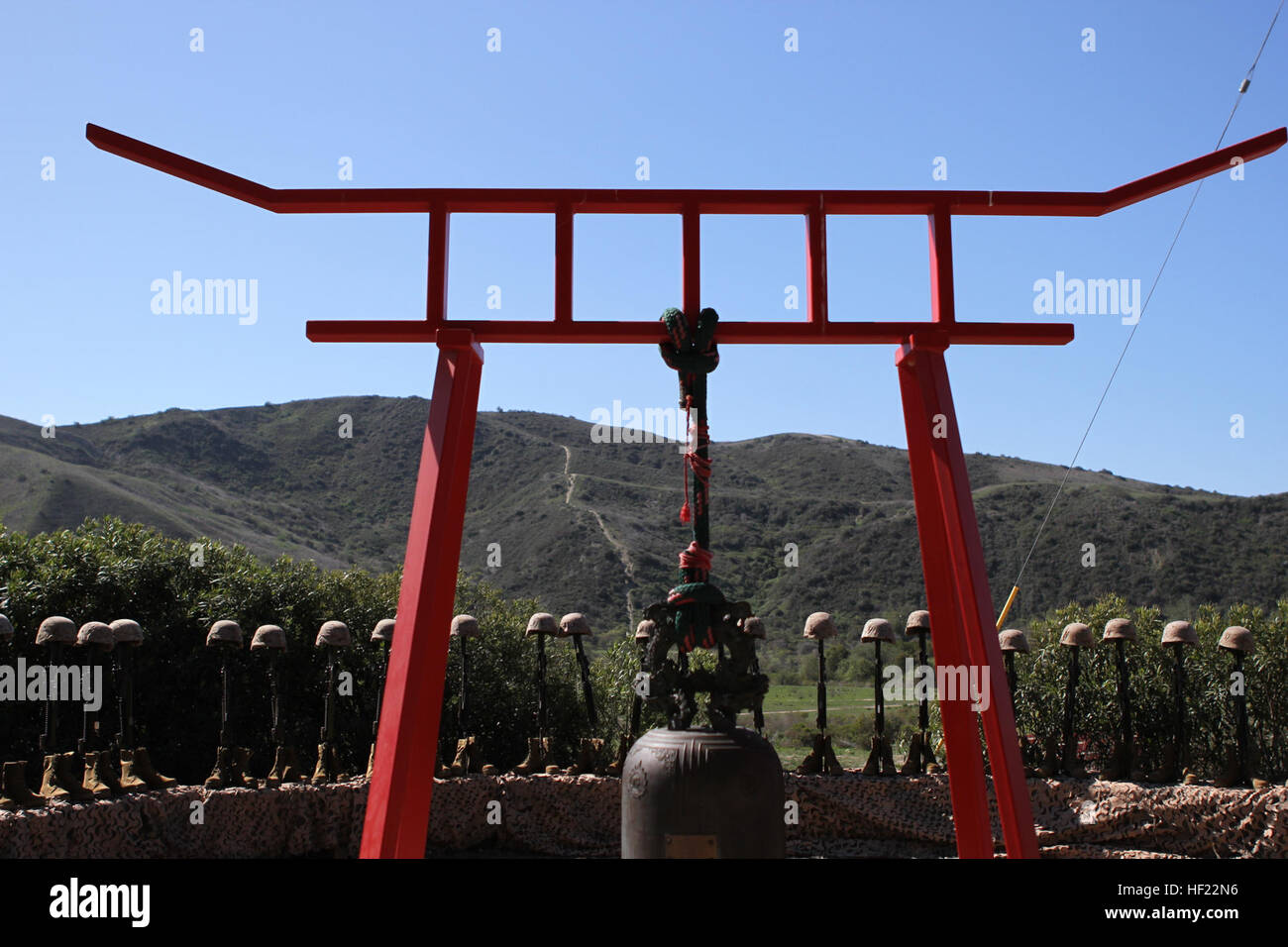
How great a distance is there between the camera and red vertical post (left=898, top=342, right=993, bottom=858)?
5.48m

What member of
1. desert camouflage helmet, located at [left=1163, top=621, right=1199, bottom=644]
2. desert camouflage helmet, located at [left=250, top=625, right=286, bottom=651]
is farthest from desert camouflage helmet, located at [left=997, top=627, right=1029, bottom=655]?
desert camouflage helmet, located at [left=250, top=625, right=286, bottom=651]

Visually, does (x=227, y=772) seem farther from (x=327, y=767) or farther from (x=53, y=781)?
(x=53, y=781)

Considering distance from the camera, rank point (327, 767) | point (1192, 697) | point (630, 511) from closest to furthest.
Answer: point (327, 767) → point (1192, 697) → point (630, 511)

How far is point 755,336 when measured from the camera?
216 inches

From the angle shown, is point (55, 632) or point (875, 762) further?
point (875, 762)

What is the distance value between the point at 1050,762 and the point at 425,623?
802cm

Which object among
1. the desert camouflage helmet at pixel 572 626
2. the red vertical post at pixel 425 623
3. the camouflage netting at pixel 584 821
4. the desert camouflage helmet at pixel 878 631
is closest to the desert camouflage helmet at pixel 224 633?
the camouflage netting at pixel 584 821

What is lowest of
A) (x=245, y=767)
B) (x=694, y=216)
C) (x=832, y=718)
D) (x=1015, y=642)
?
(x=832, y=718)

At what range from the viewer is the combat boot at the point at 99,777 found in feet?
27.6

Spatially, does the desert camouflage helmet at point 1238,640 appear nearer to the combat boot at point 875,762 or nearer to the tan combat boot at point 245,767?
the combat boot at point 875,762

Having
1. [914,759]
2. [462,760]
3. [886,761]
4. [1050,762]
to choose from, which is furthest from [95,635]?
[1050,762]
